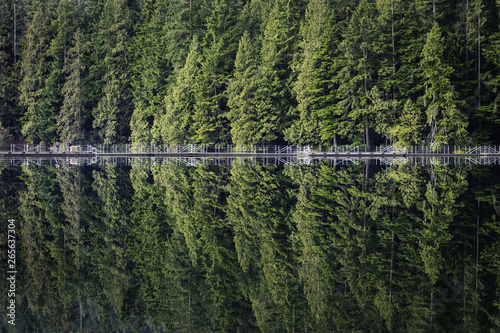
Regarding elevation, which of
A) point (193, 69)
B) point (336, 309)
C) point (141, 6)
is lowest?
point (336, 309)

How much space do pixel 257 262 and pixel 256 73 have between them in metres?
49.7

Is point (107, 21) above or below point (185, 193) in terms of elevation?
above

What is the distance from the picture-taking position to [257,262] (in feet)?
38.7

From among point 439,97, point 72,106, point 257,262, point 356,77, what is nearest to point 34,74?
point 72,106

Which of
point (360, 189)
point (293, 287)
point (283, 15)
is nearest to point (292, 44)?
point (283, 15)

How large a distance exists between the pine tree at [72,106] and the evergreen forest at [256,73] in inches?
5.5

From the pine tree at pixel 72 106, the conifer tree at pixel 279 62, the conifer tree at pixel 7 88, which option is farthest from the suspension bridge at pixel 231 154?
the conifer tree at pixel 7 88

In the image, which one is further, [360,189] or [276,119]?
[276,119]

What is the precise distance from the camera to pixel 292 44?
60406 millimetres

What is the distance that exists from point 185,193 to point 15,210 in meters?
7.11

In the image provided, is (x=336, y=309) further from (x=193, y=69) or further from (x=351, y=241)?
(x=193, y=69)

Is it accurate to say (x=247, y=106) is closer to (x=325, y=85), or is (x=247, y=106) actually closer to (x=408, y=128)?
(x=325, y=85)

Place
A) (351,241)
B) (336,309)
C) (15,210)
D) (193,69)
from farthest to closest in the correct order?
1. (193,69)
2. (15,210)
3. (351,241)
4. (336,309)

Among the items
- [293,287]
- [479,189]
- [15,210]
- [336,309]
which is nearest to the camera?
[336,309]
